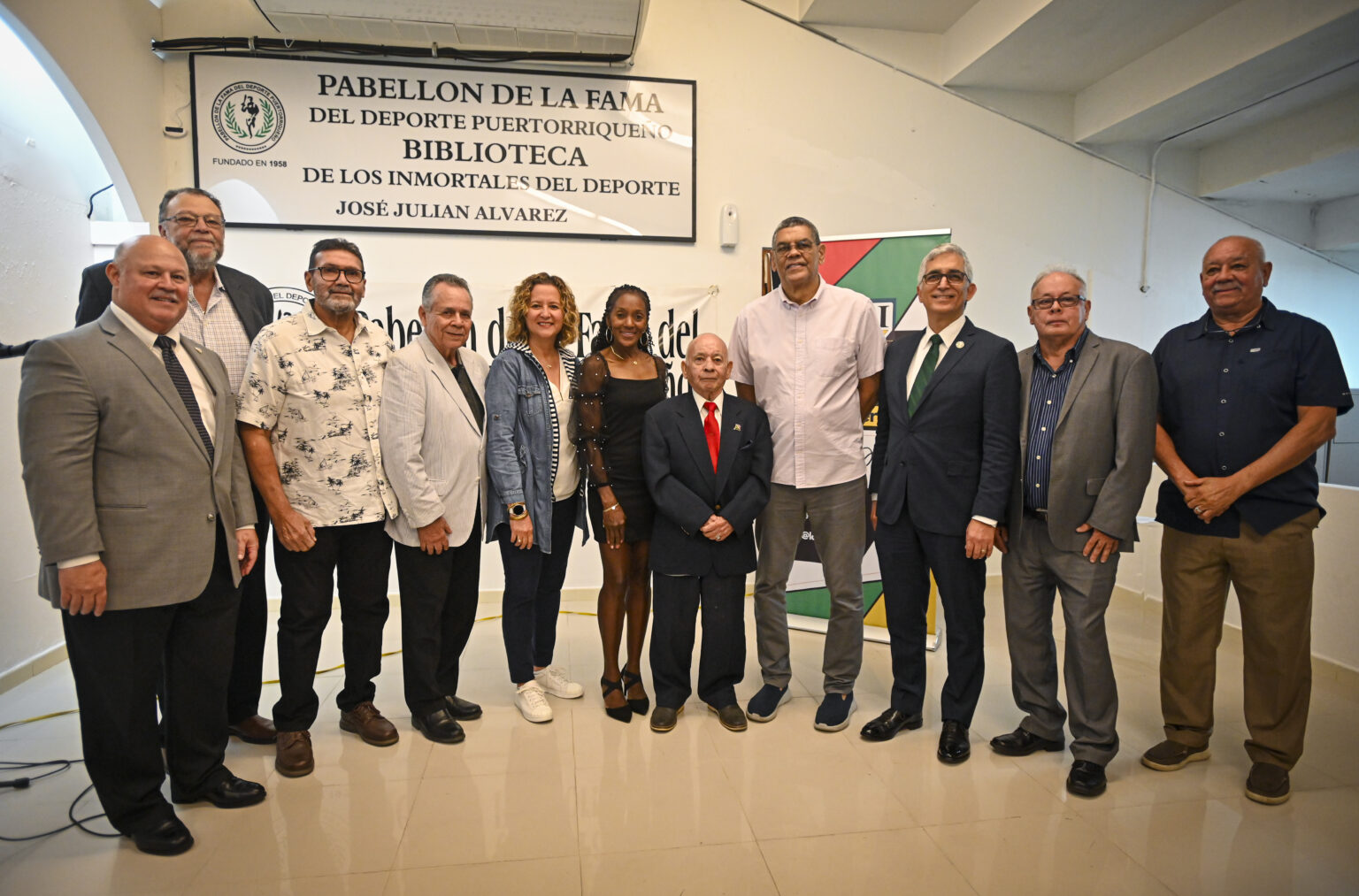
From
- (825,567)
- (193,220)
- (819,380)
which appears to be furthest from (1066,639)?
(193,220)

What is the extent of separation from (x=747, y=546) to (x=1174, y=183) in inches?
165

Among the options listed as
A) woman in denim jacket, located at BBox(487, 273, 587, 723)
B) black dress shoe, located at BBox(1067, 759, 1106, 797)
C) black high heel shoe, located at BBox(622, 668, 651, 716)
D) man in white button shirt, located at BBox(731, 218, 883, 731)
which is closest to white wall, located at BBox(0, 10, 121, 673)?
woman in denim jacket, located at BBox(487, 273, 587, 723)

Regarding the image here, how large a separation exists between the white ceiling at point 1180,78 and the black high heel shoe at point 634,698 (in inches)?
148

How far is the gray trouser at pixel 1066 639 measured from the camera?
7.74 ft

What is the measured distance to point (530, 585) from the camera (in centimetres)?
282

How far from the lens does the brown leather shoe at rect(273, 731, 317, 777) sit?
245 centimetres

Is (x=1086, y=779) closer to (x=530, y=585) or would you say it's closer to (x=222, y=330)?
(x=530, y=585)

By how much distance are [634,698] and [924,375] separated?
161 cm

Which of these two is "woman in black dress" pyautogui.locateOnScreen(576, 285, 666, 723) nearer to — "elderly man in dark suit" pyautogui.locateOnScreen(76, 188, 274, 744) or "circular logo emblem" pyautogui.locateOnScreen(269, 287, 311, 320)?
"elderly man in dark suit" pyautogui.locateOnScreen(76, 188, 274, 744)

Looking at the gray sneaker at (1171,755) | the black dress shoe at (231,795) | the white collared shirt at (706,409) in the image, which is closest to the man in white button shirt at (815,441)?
the white collared shirt at (706,409)

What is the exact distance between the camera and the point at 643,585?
114 inches

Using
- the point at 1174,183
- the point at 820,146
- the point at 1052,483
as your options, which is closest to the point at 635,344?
the point at 1052,483

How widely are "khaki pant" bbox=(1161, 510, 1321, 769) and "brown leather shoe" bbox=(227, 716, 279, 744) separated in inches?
124

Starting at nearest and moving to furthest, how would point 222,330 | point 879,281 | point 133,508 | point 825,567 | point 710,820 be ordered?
point 133,508 → point 710,820 → point 222,330 → point 825,567 → point 879,281
